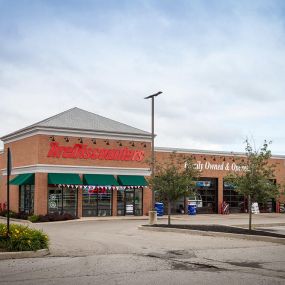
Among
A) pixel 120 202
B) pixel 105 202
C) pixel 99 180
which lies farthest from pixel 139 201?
pixel 99 180

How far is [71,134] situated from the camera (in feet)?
123

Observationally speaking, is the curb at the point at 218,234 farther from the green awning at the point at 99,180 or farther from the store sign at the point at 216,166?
the store sign at the point at 216,166

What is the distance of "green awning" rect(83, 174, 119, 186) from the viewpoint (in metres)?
37.5

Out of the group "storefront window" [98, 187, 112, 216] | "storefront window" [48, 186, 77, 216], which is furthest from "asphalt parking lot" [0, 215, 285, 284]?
"storefront window" [98, 187, 112, 216]

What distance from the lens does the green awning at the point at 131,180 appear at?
39.0 m

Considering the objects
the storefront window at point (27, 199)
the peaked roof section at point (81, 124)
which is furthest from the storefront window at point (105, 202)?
the storefront window at point (27, 199)

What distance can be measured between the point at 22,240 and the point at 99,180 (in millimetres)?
22427

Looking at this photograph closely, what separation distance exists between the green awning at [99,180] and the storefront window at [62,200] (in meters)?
1.18

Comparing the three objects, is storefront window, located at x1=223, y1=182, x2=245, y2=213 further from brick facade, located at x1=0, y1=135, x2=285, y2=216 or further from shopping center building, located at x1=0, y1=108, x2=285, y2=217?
shopping center building, located at x1=0, y1=108, x2=285, y2=217

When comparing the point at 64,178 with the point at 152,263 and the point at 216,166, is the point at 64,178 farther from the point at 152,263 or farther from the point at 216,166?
the point at 152,263

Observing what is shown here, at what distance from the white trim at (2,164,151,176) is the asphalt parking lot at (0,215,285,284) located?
15.4 metres

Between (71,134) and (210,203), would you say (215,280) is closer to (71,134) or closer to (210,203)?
(71,134)

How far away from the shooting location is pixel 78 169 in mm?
37719

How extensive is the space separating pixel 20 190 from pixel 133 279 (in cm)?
2982
